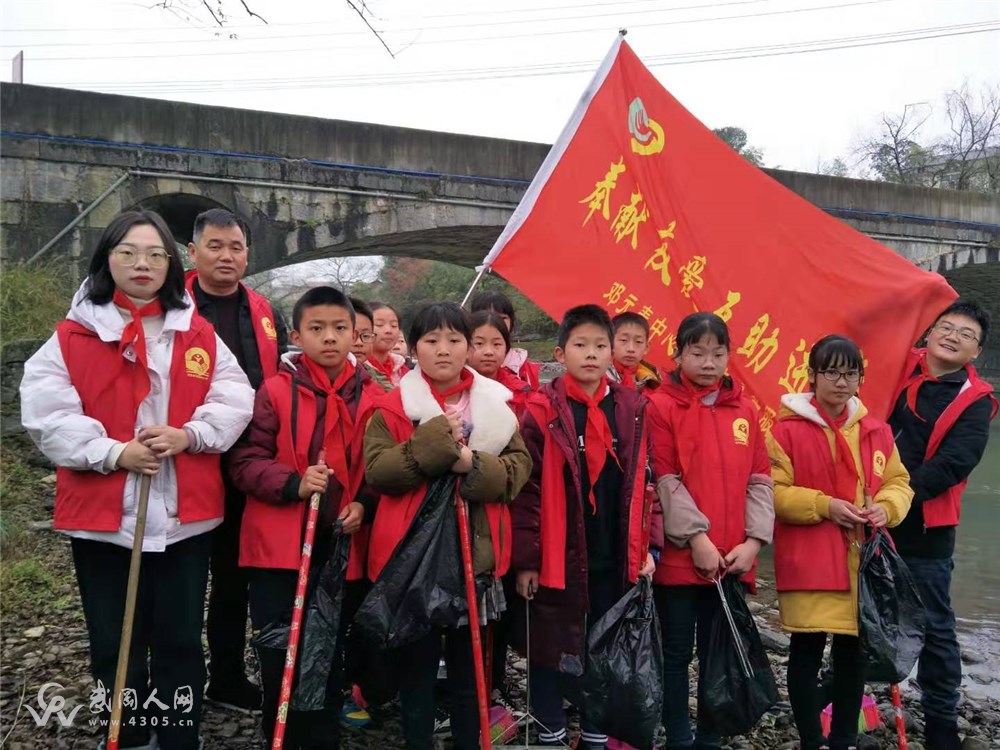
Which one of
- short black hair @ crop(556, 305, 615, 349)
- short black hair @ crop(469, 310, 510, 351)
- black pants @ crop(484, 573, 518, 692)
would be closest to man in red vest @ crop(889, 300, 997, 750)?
short black hair @ crop(556, 305, 615, 349)

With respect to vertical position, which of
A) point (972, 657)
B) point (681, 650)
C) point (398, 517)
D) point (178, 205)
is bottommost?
point (972, 657)

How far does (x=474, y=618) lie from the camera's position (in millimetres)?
2332

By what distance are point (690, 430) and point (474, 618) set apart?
102 centimetres

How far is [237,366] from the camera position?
8.57 feet

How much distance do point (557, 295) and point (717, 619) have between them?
1589 mm

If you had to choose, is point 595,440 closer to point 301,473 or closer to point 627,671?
point 627,671

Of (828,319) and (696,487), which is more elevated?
(828,319)

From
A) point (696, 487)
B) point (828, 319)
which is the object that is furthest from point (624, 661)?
point (828, 319)

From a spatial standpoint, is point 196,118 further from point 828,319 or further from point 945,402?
point 945,402

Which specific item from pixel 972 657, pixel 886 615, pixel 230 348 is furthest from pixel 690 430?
pixel 972 657

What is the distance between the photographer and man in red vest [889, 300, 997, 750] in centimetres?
302

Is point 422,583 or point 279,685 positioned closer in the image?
point 422,583

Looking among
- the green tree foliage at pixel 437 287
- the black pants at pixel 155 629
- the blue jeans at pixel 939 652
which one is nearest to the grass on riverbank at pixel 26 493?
the black pants at pixel 155 629

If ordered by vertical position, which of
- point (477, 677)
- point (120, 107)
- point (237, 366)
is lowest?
point (477, 677)
